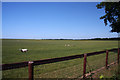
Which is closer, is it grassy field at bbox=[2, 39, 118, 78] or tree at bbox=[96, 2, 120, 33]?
grassy field at bbox=[2, 39, 118, 78]

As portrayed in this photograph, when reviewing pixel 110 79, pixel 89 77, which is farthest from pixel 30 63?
pixel 110 79

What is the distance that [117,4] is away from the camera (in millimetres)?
17562

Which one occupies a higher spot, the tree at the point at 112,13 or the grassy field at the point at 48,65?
the tree at the point at 112,13

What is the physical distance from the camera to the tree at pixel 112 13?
59.1 feet

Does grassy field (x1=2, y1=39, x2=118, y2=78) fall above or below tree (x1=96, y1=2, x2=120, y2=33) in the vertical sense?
below

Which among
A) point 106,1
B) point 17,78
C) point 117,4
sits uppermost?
point 106,1

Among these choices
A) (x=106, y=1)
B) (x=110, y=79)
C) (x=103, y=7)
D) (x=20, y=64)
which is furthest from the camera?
(x=103, y=7)

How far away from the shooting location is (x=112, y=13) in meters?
19.5

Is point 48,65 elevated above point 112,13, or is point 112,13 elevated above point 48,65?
point 112,13

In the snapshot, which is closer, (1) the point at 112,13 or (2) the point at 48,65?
(2) the point at 48,65

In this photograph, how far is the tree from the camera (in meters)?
18.0

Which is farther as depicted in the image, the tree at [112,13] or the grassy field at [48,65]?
the tree at [112,13]

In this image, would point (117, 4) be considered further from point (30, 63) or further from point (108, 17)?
point (30, 63)

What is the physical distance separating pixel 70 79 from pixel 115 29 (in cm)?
2055
